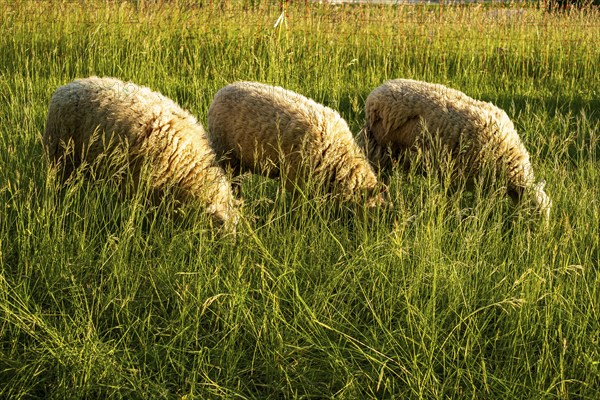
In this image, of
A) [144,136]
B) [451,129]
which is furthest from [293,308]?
[451,129]

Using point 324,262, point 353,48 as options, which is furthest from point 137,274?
point 353,48

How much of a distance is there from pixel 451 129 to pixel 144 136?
85.8 inches

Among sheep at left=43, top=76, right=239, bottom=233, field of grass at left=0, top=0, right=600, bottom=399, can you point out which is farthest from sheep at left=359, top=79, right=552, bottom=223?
sheep at left=43, top=76, right=239, bottom=233

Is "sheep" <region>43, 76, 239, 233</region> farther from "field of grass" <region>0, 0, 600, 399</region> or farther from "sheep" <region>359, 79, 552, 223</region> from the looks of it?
"sheep" <region>359, 79, 552, 223</region>

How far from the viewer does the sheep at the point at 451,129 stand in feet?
17.5

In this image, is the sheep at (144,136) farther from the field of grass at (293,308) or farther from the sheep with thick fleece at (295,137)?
the sheep with thick fleece at (295,137)

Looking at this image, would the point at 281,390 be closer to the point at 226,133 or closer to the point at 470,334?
the point at 470,334

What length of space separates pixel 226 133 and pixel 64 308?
2.41m

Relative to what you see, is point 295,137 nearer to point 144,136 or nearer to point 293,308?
point 144,136

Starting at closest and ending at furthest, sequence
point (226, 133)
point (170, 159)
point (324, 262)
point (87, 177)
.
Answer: point (324, 262) → point (170, 159) → point (87, 177) → point (226, 133)

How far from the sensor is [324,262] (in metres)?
3.69

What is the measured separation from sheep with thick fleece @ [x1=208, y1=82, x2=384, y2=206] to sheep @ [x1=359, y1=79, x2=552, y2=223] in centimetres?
29

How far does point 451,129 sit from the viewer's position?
5.43 m

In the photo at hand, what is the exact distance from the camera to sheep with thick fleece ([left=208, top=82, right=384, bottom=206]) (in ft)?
16.7
